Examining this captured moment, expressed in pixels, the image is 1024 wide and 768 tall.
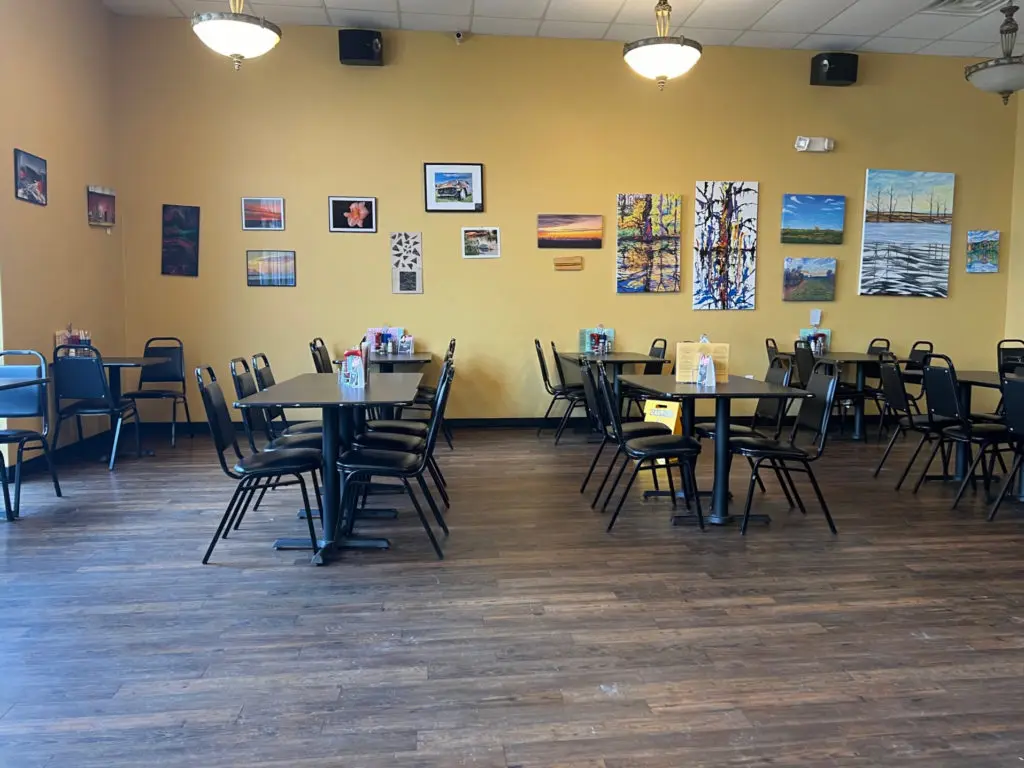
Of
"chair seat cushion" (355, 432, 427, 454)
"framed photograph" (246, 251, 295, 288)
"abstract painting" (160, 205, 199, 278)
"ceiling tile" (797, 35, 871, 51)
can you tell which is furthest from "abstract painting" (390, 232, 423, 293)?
"ceiling tile" (797, 35, 871, 51)

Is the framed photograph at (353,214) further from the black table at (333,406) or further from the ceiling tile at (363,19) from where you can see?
the black table at (333,406)

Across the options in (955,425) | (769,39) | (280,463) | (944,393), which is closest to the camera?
(280,463)

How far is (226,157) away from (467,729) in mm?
6388

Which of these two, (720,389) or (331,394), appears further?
(720,389)

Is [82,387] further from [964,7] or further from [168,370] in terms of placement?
[964,7]

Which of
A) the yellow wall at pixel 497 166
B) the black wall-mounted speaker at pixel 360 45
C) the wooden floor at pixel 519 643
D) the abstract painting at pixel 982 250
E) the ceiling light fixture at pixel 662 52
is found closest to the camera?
the wooden floor at pixel 519 643

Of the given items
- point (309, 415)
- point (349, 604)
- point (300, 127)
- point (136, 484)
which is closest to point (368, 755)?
point (349, 604)

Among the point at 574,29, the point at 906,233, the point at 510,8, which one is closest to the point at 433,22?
the point at 510,8

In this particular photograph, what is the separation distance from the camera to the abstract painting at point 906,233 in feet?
24.7

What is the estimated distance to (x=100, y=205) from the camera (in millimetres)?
6355

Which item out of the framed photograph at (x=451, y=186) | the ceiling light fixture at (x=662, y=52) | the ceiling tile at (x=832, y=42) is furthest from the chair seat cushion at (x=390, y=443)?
the ceiling tile at (x=832, y=42)

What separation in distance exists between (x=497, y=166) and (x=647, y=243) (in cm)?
176

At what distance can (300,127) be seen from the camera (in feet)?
22.6

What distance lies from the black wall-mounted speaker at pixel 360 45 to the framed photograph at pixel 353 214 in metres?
1.32
